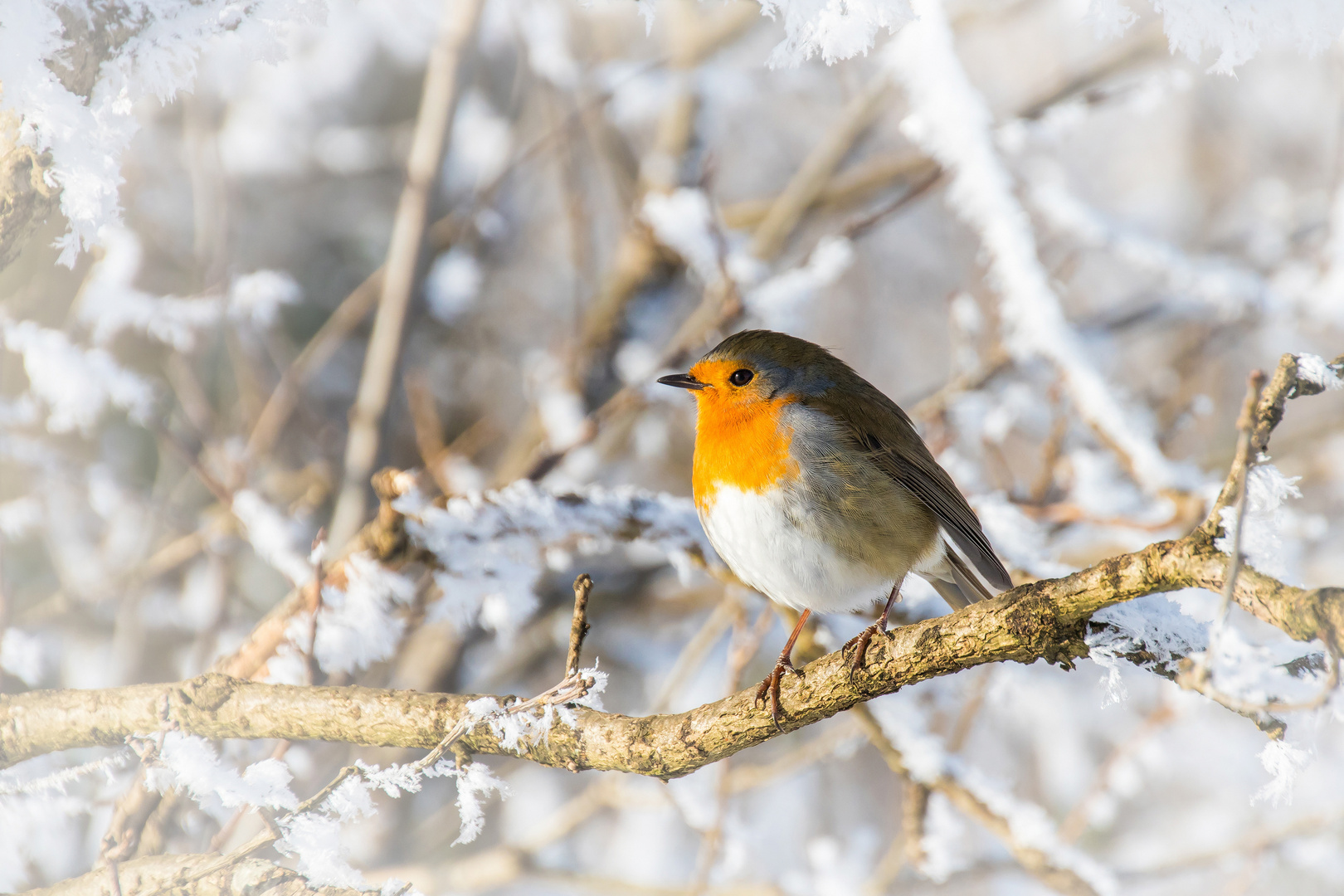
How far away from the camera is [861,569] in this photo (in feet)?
6.28

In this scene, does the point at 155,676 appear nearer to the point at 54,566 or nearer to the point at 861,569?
the point at 54,566

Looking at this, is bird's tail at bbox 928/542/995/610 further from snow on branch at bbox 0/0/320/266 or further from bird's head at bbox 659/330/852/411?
snow on branch at bbox 0/0/320/266

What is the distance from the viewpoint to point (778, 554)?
6.15 feet

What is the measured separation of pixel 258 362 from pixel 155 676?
1650 mm

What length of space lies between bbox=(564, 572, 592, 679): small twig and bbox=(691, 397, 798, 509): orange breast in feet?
2.37

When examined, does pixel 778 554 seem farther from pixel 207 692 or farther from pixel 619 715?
pixel 207 692

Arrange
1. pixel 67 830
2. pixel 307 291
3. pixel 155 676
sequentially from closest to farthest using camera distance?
1. pixel 67 830
2. pixel 155 676
3. pixel 307 291

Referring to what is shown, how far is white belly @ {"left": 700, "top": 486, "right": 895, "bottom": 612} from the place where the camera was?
1.87 meters

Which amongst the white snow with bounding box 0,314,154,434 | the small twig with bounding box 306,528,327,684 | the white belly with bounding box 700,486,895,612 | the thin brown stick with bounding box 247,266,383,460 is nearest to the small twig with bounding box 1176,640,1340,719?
the white belly with bounding box 700,486,895,612

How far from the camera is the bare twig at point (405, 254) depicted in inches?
135

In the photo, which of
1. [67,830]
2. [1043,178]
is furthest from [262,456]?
[1043,178]

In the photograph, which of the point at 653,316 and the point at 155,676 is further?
the point at 653,316

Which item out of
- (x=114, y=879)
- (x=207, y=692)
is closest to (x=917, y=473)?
(x=207, y=692)

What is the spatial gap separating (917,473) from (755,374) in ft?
1.49
